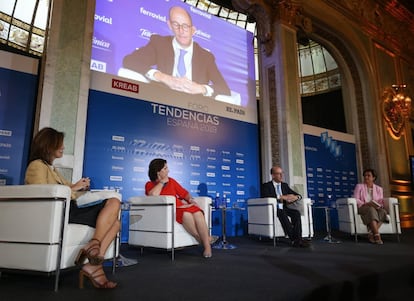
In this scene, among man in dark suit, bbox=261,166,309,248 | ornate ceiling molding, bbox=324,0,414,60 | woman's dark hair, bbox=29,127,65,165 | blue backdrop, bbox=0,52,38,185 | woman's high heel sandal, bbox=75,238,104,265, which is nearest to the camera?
woman's high heel sandal, bbox=75,238,104,265

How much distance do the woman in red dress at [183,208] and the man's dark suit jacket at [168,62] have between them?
83.2 inches

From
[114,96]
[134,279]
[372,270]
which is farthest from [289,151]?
[134,279]

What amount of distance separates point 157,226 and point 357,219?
2811 millimetres

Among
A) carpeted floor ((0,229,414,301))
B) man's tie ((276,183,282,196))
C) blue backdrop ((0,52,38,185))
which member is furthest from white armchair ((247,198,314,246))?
blue backdrop ((0,52,38,185))

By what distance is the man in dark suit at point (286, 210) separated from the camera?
12.4ft

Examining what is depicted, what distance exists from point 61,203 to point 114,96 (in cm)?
274

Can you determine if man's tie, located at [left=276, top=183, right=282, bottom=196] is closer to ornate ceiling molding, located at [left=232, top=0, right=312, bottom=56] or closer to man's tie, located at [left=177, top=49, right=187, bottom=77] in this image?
man's tie, located at [left=177, top=49, right=187, bottom=77]

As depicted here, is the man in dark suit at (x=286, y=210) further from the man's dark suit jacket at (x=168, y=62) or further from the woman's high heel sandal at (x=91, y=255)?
the woman's high heel sandal at (x=91, y=255)

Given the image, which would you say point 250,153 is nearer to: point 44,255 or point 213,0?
point 44,255

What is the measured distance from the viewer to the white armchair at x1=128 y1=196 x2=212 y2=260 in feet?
9.51

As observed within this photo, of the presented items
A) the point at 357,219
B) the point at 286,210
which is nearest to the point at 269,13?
the point at 286,210

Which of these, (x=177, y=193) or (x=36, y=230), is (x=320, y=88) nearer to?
(x=177, y=193)

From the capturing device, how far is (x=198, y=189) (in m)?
4.93

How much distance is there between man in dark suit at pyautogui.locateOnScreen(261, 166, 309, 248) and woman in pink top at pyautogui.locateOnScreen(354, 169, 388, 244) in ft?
3.04
